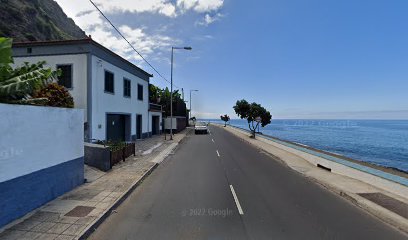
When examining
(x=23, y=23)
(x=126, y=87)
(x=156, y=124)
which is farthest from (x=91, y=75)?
(x=23, y=23)

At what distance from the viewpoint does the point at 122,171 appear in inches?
481

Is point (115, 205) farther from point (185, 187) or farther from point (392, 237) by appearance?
point (392, 237)

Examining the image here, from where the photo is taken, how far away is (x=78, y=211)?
7.02 m

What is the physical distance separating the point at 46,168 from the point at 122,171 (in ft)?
15.7

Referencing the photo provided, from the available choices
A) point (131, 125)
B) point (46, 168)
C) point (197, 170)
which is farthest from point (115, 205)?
point (131, 125)

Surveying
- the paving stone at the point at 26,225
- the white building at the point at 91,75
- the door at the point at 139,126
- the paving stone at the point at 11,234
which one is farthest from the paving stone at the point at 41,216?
the door at the point at 139,126

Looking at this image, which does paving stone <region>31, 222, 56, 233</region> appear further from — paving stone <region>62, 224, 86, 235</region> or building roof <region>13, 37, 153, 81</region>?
building roof <region>13, 37, 153, 81</region>

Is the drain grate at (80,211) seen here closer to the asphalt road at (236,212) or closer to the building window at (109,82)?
the asphalt road at (236,212)

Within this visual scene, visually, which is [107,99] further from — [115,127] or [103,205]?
[103,205]

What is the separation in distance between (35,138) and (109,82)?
45.4ft

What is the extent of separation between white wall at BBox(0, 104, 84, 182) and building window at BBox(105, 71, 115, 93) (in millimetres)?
10988

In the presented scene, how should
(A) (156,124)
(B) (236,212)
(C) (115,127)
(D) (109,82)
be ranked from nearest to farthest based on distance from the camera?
(B) (236,212) < (D) (109,82) < (C) (115,127) < (A) (156,124)

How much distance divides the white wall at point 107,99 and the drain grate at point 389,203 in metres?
15.3

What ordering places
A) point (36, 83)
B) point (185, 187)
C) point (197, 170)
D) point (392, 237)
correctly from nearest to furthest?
point (392, 237) → point (36, 83) → point (185, 187) → point (197, 170)
